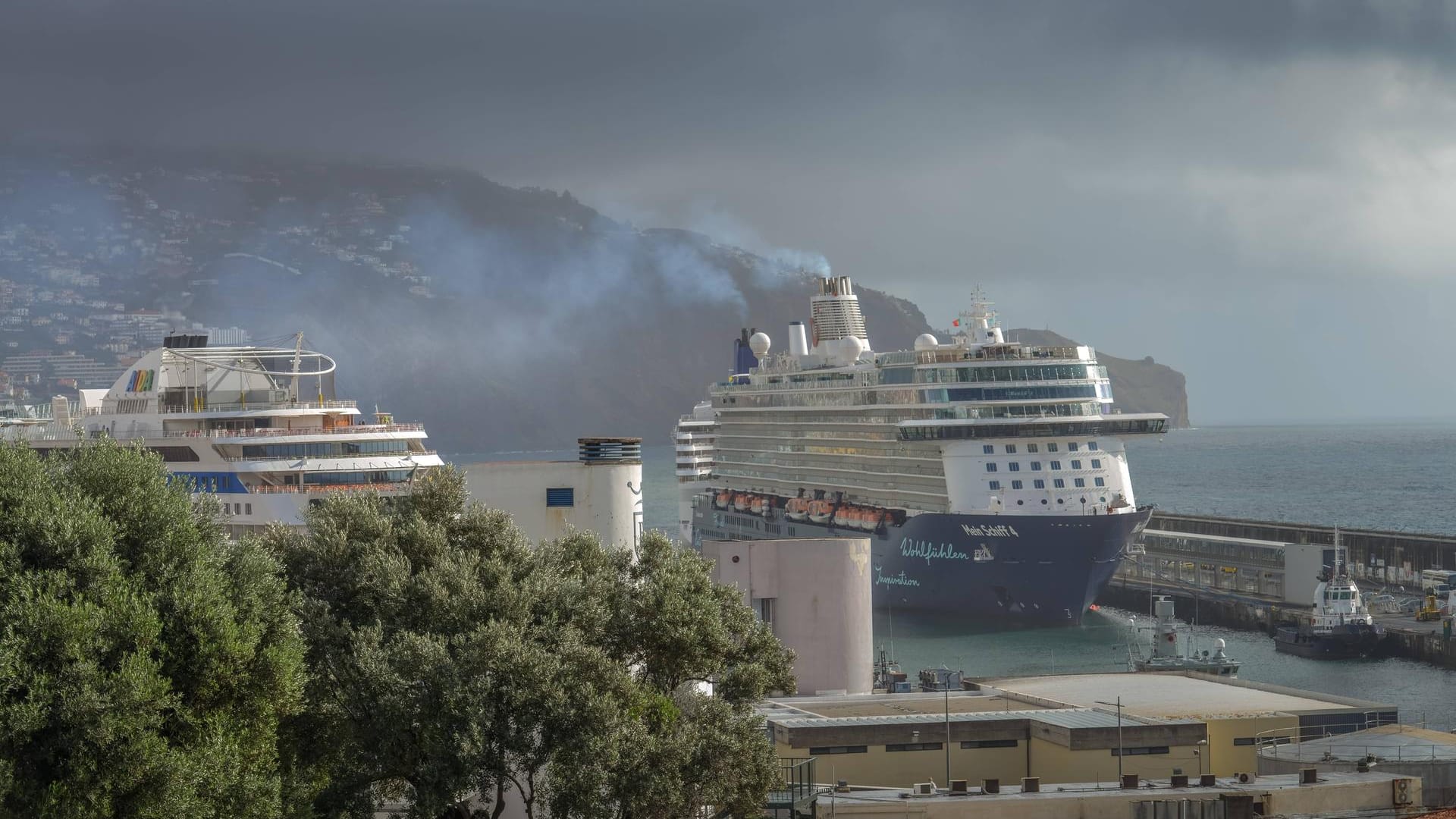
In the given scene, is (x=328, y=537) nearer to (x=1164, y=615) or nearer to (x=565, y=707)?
(x=565, y=707)

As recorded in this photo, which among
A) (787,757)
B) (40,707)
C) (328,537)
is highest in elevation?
(328,537)

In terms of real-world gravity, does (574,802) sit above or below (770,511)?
below

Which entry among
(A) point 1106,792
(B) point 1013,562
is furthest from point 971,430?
(A) point 1106,792

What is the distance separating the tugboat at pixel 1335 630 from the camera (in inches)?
2108

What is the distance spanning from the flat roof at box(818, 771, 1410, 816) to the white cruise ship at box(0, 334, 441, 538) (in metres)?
14.6

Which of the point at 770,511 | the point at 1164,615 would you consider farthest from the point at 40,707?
the point at 770,511

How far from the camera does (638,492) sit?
108 feet

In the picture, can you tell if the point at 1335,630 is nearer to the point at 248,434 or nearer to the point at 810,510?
the point at 810,510

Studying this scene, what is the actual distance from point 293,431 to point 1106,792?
2166 centimetres

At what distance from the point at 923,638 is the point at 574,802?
131 feet

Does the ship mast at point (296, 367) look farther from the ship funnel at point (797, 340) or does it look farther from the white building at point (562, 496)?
the ship funnel at point (797, 340)

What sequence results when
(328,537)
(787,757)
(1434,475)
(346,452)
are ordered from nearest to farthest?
(328,537) → (787,757) → (346,452) → (1434,475)

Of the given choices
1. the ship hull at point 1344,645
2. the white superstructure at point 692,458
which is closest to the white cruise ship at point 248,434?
the ship hull at point 1344,645

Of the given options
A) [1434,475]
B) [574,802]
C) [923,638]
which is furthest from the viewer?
[1434,475]
